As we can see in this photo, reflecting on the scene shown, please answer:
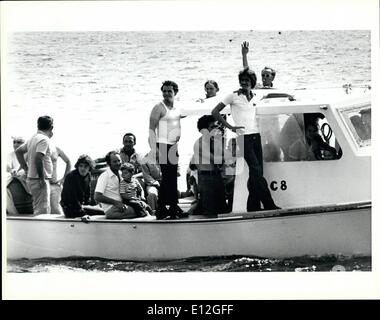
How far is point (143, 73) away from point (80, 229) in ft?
13.8

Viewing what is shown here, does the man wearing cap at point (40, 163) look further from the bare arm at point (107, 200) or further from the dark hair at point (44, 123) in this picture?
the bare arm at point (107, 200)

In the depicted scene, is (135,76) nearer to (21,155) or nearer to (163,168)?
(21,155)

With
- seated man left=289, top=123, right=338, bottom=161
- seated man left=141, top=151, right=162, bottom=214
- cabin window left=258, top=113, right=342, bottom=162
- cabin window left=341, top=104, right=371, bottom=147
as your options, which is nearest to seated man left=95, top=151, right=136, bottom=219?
seated man left=141, top=151, right=162, bottom=214

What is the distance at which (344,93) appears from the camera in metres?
12.2

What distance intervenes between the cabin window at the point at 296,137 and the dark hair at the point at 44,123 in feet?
8.56

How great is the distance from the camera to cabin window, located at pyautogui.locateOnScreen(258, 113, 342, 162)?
1194 cm

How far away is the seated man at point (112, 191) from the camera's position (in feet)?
40.1

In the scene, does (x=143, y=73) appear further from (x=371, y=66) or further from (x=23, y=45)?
(x=371, y=66)

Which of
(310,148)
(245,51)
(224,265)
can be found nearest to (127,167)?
(224,265)

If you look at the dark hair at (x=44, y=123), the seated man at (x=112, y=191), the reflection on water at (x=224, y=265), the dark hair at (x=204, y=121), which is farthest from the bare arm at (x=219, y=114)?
the dark hair at (x=44, y=123)

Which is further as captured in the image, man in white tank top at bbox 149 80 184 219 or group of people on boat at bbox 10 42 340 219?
man in white tank top at bbox 149 80 184 219

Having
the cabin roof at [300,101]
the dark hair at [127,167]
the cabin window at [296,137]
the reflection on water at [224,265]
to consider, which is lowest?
the reflection on water at [224,265]

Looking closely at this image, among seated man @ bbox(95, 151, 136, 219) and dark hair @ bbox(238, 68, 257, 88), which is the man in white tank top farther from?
dark hair @ bbox(238, 68, 257, 88)

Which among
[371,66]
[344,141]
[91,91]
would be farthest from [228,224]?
[91,91]
